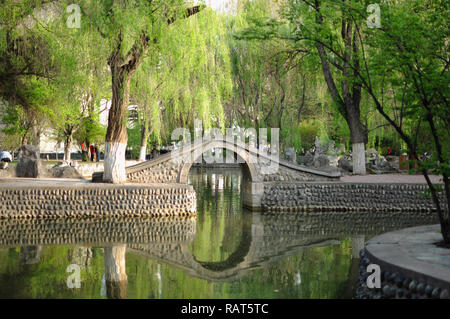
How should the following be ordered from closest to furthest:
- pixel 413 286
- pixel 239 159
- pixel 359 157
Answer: pixel 413 286
pixel 239 159
pixel 359 157

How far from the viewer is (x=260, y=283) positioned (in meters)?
7.10

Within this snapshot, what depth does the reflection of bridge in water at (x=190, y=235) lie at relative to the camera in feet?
28.0

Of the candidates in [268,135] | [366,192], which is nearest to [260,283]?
[366,192]

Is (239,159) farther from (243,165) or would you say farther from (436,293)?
(436,293)

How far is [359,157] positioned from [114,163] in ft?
31.5

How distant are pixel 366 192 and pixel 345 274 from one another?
8250mm

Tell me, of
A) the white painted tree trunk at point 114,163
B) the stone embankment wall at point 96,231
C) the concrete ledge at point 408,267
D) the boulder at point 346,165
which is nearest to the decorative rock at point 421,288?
the concrete ledge at point 408,267

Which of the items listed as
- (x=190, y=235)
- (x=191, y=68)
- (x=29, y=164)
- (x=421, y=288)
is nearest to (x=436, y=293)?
(x=421, y=288)

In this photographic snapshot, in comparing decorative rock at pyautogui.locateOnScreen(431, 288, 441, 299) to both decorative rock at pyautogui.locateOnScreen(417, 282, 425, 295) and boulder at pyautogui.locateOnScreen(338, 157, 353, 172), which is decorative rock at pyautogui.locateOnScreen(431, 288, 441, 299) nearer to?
decorative rock at pyautogui.locateOnScreen(417, 282, 425, 295)

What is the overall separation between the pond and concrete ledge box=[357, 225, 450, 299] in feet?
2.24

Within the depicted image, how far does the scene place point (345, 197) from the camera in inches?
606

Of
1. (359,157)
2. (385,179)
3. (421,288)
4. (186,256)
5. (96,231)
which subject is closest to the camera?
(421,288)
